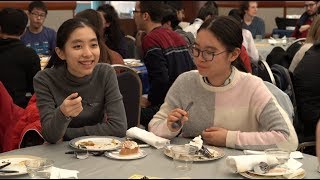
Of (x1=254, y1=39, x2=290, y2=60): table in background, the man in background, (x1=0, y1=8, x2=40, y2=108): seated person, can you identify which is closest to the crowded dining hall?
the man in background

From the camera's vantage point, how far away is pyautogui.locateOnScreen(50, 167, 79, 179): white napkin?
187 cm

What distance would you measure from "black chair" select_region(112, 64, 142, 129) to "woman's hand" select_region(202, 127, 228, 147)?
3.83 ft

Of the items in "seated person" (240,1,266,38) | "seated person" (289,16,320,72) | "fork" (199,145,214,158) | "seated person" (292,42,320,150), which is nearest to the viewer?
"fork" (199,145,214,158)

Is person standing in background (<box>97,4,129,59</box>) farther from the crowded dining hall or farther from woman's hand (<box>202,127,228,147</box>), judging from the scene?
woman's hand (<box>202,127,228,147</box>)

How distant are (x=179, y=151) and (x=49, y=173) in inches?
20.9

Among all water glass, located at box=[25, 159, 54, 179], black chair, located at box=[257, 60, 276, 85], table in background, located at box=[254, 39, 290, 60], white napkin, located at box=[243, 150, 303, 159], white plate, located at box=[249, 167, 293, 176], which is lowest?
table in background, located at box=[254, 39, 290, 60]

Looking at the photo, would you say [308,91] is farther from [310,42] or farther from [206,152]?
[206,152]

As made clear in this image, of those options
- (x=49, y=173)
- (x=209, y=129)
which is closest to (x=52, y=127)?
(x=49, y=173)

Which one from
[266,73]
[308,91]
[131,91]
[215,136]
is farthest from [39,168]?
[308,91]

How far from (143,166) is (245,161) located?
40 centimetres

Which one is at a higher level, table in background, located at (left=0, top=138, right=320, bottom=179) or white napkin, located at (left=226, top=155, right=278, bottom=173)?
white napkin, located at (left=226, top=155, right=278, bottom=173)

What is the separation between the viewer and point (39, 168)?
6.25 feet

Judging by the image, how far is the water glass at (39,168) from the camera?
1.88 m

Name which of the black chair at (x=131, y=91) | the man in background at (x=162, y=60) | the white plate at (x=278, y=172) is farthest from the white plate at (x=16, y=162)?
the man in background at (x=162, y=60)
